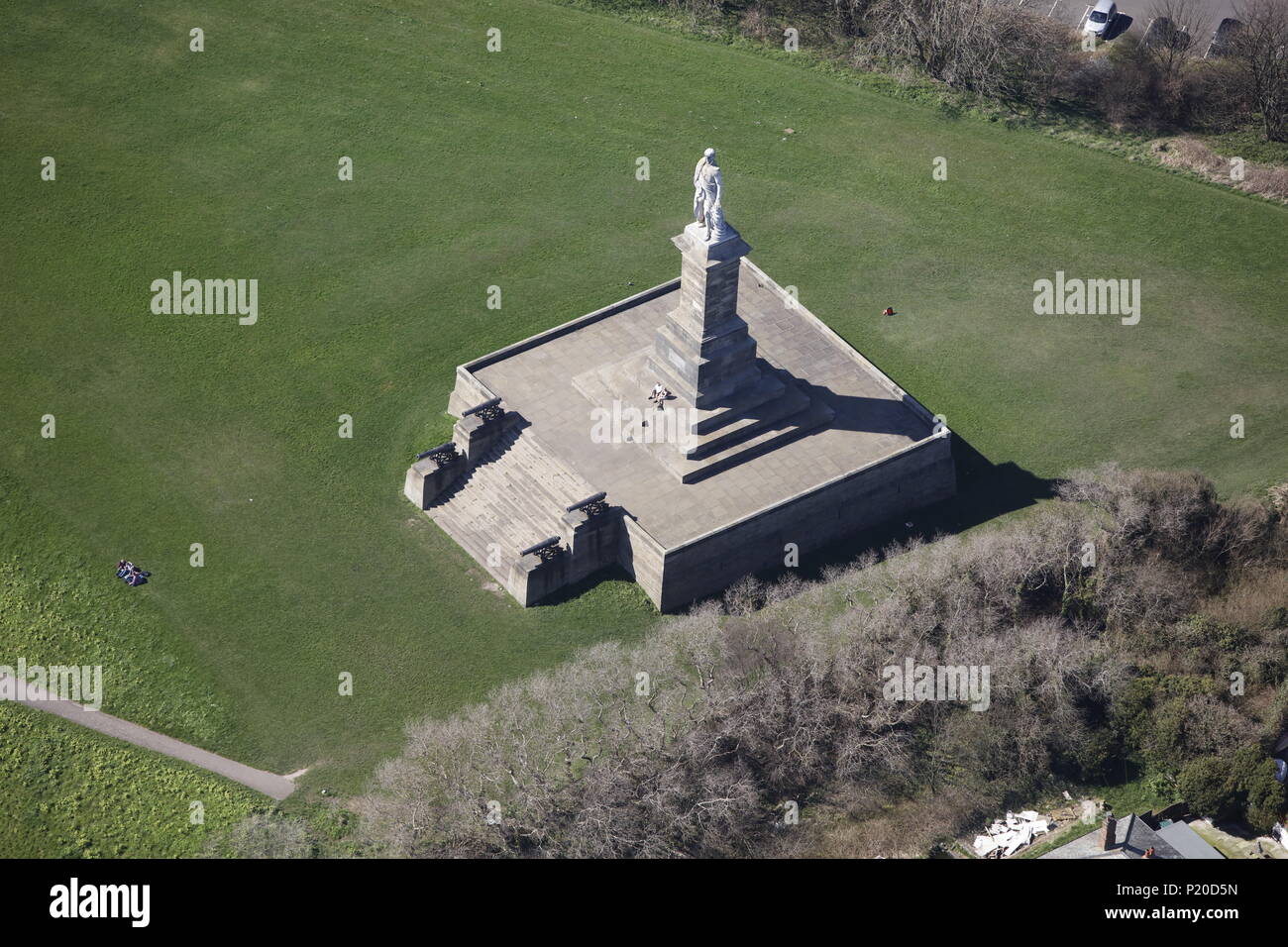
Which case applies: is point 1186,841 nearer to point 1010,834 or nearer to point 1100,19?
point 1010,834

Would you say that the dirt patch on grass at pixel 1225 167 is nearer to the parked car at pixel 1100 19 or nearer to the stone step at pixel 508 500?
the parked car at pixel 1100 19

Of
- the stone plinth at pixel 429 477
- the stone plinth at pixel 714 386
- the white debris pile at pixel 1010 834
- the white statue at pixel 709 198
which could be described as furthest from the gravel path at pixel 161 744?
the white statue at pixel 709 198

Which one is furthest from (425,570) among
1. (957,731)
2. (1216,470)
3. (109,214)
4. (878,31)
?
(878,31)

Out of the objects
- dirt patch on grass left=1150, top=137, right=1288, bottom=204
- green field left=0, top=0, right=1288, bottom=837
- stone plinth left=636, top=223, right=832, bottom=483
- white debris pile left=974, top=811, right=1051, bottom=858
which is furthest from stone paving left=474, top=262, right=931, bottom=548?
dirt patch on grass left=1150, top=137, right=1288, bottom=204

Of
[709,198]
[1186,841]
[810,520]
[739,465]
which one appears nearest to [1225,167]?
[810,520]

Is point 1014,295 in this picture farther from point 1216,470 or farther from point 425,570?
point 425,570

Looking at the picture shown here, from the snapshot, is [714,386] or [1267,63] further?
[1267,63]

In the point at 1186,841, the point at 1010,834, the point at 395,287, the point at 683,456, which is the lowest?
the point at 1010,834

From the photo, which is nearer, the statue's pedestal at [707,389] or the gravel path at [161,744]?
the gravel path at [161,744]
